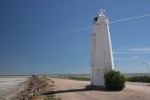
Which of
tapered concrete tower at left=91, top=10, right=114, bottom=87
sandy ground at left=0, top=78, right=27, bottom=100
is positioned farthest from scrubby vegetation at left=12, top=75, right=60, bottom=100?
tapered concrete tower at left=91, top=10, right=114, bottom=87

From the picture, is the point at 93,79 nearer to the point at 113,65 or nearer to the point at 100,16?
the point at 113,65

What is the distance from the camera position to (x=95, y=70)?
30312 millimetres

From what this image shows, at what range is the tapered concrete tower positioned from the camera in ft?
96.7

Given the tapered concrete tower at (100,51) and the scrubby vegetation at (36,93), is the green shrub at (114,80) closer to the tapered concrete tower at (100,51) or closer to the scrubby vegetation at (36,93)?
the tapered concrete tower at (100,51)

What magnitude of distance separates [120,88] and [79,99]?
741cm

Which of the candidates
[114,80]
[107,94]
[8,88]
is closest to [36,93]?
[114,80]

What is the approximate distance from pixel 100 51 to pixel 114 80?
421 centimetres

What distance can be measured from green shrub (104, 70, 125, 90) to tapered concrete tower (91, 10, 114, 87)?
4.59 ft

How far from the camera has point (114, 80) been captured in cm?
2709

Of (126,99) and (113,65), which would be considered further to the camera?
(113,65)

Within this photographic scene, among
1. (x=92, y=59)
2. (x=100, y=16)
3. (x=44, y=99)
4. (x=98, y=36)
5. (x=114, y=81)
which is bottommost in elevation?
(x=44, y=99)

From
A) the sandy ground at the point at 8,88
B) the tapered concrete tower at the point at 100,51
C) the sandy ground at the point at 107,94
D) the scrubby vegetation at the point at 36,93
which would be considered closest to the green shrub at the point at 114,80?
the sandy ground at the point at 107,94

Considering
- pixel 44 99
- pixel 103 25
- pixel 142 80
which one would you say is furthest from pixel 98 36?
pixel 142 80

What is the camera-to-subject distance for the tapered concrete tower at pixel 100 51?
96.7ft
